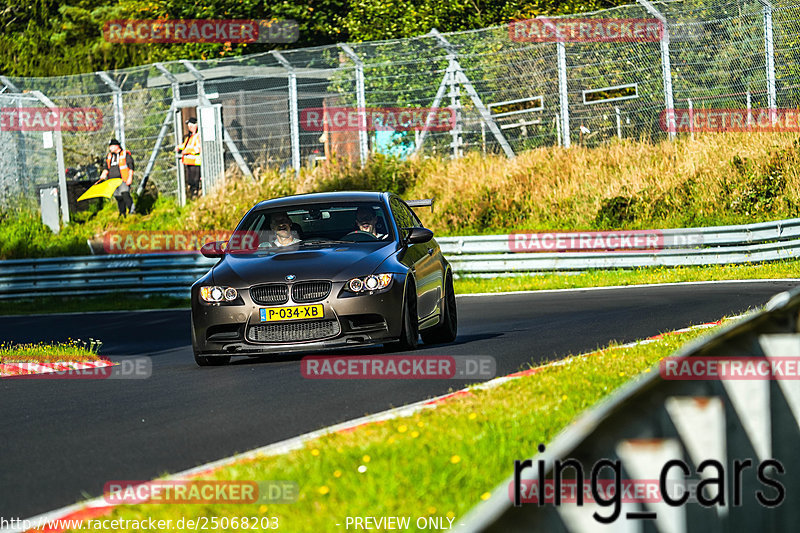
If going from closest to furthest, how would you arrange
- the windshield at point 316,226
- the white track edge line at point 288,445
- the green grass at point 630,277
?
the white track edge line at point 288,445, the windshield at point 316,226, the green grass at point 630,277

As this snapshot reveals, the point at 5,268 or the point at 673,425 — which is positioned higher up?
the point at 673,425

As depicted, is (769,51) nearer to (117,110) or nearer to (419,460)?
(117,110)

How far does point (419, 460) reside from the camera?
18.6 ft

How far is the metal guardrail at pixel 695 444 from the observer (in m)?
2.69

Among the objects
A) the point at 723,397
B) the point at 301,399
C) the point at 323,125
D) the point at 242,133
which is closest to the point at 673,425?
the point at 723,397

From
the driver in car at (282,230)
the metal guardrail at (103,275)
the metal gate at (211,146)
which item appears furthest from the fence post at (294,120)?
the driver in car at (282,230)

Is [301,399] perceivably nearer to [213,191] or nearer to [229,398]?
[229,398]

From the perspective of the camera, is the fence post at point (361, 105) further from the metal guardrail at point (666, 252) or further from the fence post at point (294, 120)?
the metal guardrail at point (666, 252)

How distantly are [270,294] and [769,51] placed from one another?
16.9 m

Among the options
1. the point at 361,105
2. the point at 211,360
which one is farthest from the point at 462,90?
the point at 211,360

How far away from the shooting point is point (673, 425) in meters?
3.18

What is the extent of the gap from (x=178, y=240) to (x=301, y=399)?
20176 millimetres

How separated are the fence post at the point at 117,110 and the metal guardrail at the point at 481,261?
22.5 ft

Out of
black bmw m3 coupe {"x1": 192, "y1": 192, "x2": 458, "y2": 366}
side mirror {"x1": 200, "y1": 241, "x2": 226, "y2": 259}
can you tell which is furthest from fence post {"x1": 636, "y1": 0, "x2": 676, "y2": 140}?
side mirror {"x1": 200, "y1": 241, "x2": 226, "y2": 259}
